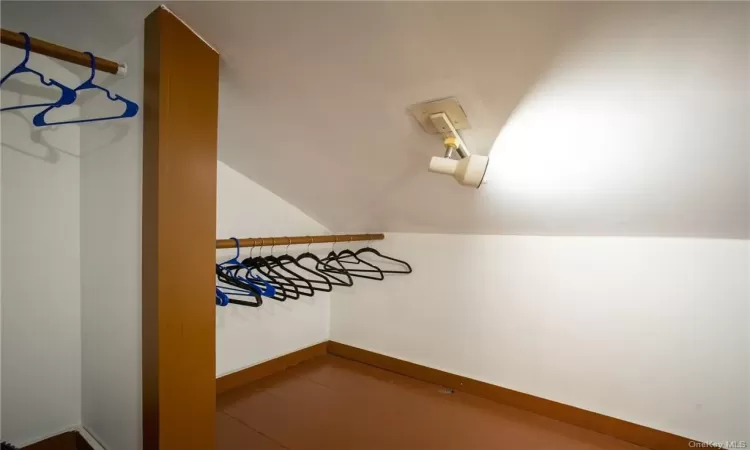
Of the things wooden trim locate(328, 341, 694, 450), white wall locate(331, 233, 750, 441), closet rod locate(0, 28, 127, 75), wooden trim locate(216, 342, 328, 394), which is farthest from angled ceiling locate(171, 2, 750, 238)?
wooden trim locate(216, 342, 328, 394)

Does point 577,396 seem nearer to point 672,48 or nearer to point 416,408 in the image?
point 416,408

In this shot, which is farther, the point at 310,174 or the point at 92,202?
the point at 310,174

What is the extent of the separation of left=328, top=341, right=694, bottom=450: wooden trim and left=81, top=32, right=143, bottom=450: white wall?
4.02 ft

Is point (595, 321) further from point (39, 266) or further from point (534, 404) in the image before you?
point (39, 266)

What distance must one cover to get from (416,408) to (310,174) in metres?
1.13

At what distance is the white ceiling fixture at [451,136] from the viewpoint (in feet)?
3.27

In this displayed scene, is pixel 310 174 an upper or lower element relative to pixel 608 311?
upper

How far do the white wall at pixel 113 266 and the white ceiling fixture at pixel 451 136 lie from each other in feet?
2.62

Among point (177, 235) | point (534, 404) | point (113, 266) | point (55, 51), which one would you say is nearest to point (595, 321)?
point (534, 404)

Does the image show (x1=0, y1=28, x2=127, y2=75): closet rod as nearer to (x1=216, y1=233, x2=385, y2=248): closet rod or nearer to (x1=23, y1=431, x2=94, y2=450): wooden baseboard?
(x1=216, y1=233, x2=385, y2=248): closet rod

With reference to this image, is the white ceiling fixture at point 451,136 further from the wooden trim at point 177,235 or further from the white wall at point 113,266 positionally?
the white wall at point 113,266

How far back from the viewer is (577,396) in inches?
57.1

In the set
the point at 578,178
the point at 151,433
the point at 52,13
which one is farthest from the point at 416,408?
the point at 52,13

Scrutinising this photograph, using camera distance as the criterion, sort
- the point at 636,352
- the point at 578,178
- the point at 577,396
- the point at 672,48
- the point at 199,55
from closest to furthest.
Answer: the point at 672,48 → the point at 199,55 → the point at 578,178 → the point at 636,352 → the point at 577,396
